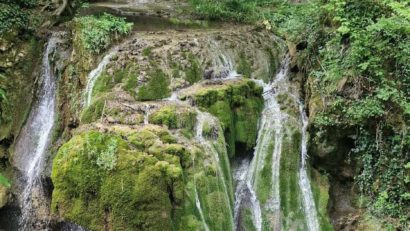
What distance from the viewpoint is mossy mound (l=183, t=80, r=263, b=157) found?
27.3 ft

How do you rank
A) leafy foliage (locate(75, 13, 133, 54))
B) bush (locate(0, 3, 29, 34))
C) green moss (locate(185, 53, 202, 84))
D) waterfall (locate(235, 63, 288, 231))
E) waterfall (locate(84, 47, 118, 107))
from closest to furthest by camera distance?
waterfall (locate(235, 63, 288, 231))
waterfall (locate(84, 47, 118, 107))
green moss (locate(185, 53, 202, 84))
leafy foliage (locate(75, 13, 133, 54))
bush (locate(0, 3, 29, 34))

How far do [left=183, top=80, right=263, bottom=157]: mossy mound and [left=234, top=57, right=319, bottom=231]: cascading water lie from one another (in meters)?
0.24

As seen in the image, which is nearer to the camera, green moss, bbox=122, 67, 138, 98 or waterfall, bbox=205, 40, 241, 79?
green moss, bbox=122, 67, 138, 98

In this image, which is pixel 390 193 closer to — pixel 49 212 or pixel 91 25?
pixel 49 212

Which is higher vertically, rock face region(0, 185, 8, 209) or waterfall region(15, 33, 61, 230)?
waterfall region(15, 33, 61, 230)

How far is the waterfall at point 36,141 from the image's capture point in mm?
8617

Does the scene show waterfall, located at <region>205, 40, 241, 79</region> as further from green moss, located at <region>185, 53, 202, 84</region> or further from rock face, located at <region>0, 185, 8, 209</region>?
rock face, located at <region>0, 185, 8, 209</region>

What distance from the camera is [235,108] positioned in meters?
8.75

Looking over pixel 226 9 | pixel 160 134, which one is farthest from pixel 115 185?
pixel 226 9

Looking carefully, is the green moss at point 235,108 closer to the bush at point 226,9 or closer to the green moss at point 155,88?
the green moss at point 155,88

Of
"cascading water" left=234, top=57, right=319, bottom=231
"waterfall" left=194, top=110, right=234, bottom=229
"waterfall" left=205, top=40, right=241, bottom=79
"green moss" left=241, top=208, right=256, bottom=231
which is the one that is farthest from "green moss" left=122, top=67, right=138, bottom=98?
"green moss" left=241, top=208, right=256, bottom=231

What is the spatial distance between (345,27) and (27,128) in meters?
7.25

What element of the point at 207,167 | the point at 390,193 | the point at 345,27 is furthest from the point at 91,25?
the point at 390,193

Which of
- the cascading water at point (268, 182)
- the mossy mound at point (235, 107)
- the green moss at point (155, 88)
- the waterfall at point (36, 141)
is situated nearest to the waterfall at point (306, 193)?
the cascading water at point (268, 182)
